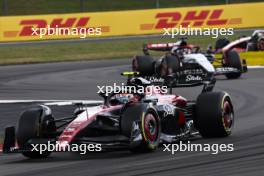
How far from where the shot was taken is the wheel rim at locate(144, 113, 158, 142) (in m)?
11.5

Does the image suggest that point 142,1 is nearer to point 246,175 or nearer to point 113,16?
point 113,16

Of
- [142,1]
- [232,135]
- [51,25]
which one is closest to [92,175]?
[232,135]

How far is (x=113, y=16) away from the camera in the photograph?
38906 mm

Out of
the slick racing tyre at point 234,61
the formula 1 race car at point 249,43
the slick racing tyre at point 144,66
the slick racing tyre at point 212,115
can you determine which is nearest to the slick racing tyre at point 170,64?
the slick racing tyre at point 144,66

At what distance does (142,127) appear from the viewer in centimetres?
1134

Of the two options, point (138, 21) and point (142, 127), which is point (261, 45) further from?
point (142, 127)

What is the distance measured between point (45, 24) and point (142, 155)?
2718 cm

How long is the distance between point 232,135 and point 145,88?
168cm

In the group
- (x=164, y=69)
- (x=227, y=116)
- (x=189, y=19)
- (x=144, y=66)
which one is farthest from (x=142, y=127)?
(x=189, y=19)

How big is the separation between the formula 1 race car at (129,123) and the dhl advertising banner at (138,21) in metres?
25.3

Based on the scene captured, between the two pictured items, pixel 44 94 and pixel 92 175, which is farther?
pixel 44 94

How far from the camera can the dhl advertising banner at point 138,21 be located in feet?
124

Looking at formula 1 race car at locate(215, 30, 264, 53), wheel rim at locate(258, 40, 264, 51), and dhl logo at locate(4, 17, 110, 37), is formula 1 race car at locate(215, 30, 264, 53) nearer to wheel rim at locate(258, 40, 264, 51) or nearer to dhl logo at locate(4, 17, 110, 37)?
wheel rim at locate(258, 40, 264, 51)

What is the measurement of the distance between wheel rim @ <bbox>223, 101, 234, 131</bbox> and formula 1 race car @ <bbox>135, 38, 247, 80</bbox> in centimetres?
934
